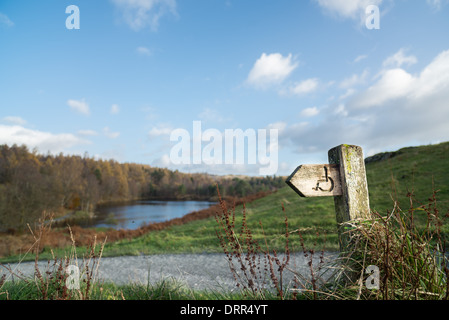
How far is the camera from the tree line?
26.4 metres

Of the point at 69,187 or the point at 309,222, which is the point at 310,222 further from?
the point at 69,187

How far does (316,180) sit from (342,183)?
339 millimetres

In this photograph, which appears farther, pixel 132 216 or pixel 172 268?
pixel 132 216

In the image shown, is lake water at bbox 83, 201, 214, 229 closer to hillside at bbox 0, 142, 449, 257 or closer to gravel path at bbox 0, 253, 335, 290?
hillside at bbox 0, 142, 449, 257

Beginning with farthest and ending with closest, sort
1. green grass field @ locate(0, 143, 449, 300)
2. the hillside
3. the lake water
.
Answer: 1. the lake water
2. the hillside
3. green grass field @ locate(0, 143, 449, 300)

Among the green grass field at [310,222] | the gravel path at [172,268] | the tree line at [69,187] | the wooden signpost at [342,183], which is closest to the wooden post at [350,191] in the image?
the wooden signpost at [342,183]

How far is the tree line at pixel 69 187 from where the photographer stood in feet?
86.5

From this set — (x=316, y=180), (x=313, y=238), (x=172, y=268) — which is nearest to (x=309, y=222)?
(x=313, y=238)

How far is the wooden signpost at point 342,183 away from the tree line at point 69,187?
1.05 m

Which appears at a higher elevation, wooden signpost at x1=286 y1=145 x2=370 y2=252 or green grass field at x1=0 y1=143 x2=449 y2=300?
wooden signpost at x1=286 y1=145 x2=370 y2=252

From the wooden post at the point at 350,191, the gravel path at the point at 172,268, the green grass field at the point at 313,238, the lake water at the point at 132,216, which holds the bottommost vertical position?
the lake water at the point at 132,216

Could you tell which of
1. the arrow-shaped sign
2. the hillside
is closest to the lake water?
the hillside

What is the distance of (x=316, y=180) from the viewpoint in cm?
307

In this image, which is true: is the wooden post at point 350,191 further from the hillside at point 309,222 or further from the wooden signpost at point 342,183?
the hillside at point 309,222
